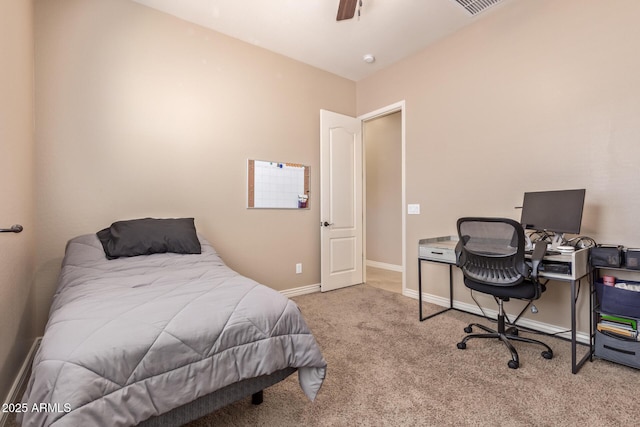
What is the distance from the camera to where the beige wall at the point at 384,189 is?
517cm

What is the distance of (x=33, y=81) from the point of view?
2260 mm

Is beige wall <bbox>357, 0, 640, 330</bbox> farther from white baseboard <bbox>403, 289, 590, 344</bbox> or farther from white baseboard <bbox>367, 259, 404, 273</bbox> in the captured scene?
white baseboard <bbox>367, 259, 404, 273</bbox>

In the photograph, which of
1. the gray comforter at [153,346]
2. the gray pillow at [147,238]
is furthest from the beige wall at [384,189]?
the gray comforter at [153,346]

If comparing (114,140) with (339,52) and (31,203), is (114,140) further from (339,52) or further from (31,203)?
(339,52)

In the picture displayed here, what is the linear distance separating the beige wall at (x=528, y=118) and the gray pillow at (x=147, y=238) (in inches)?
97.9

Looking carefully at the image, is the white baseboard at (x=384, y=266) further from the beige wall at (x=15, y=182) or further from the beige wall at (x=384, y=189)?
the beige wall at (x=15, y=182)

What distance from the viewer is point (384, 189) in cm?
542

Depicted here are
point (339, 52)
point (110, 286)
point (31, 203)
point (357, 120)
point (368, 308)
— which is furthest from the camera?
point (357, 120)

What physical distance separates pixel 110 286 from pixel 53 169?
147 cm

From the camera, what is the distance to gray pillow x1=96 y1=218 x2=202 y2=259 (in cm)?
219

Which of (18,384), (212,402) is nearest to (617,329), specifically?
(212,402)

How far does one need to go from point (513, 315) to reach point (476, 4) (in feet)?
9.44

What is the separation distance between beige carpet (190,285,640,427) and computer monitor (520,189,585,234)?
0.93 metres

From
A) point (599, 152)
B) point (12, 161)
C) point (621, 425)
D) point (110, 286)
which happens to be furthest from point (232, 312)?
point (599, 152)
